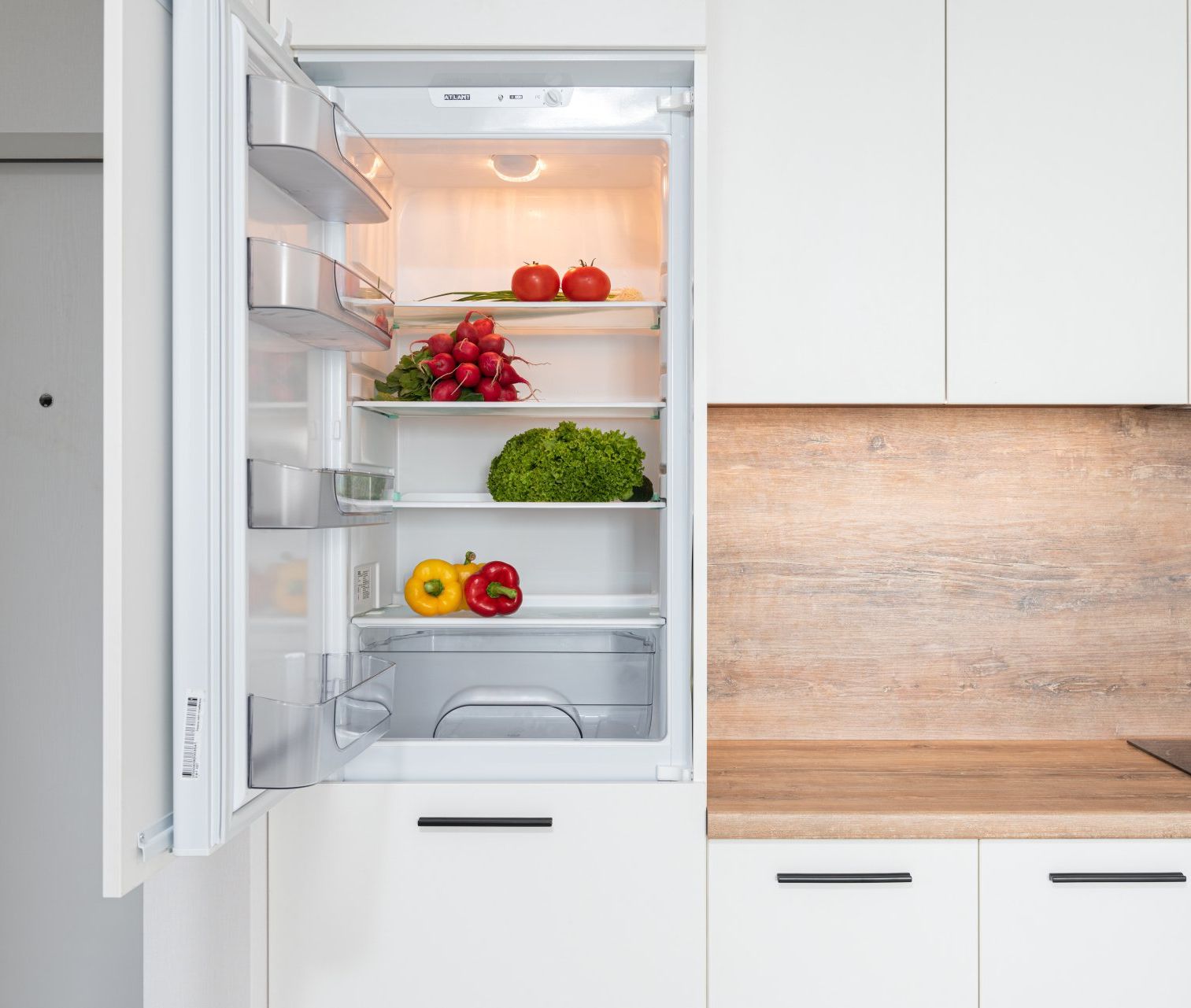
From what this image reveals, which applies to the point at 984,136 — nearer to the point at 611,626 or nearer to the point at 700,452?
the point at 700,452

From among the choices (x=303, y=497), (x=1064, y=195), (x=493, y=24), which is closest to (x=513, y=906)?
(x=303, y=497)

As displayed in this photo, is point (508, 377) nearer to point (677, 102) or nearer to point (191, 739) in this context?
point (677, 102)

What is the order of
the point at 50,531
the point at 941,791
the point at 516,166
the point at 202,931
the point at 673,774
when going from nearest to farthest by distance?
the point at 202,931 → the point at 673,774 → the point at 941,791 → the point at 516,166 → the point at 50,531

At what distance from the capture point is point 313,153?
1153mm

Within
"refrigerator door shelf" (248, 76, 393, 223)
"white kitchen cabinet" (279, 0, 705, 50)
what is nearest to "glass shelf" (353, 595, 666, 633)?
"refrigerator door shelf" (248, 76, 393, 223)

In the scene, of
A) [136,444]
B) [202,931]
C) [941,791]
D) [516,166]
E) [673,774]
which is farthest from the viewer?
[516,166]

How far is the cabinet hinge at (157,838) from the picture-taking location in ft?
3.14

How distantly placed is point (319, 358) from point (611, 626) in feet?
2.25

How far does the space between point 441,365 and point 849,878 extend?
3.67 ft

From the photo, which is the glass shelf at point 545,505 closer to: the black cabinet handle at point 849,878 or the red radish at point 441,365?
the red radish at point 441,365

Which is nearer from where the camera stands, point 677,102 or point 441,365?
point 677,102

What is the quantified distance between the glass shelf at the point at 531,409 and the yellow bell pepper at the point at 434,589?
305mm

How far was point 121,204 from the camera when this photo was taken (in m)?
0.92

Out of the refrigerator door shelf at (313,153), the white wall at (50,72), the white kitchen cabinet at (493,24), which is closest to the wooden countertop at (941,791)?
the refrigerator door shelf at (313,153)
